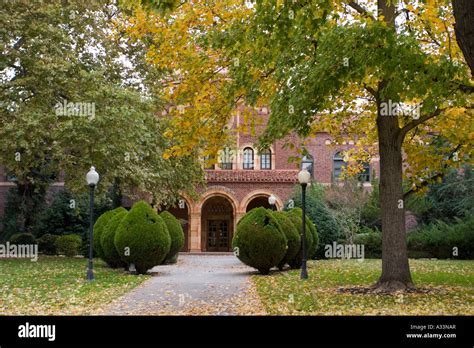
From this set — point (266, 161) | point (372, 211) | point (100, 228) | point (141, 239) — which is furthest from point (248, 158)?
point (141, 239)

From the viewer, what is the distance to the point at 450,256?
29953 millimetres

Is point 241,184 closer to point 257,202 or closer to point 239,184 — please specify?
point 239,184

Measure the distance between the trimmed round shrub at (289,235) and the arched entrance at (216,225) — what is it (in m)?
19.4

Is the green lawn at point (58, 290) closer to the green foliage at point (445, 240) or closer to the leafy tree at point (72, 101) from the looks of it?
the leafy tree at point (72, 101)

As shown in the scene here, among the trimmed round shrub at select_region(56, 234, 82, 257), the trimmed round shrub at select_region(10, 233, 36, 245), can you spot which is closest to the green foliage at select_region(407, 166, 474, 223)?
the trimmed round shrub at select_region(56, 234, 82, 257)

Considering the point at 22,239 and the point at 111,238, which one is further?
the point at 22,239

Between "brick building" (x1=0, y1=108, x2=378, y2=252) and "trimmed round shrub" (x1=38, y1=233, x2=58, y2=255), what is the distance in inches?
312

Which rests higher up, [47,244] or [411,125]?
[411,125]

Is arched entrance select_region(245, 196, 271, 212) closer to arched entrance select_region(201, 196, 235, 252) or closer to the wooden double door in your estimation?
arched entrance select_region(201, 196, 235, 252)

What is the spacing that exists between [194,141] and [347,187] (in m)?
20.3

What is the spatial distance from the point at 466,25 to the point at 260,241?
458 inches

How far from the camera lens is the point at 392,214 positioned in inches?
517

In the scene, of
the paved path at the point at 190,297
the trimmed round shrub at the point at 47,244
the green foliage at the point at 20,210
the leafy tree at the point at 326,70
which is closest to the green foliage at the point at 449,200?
the leafy tree at the point at 326,70
